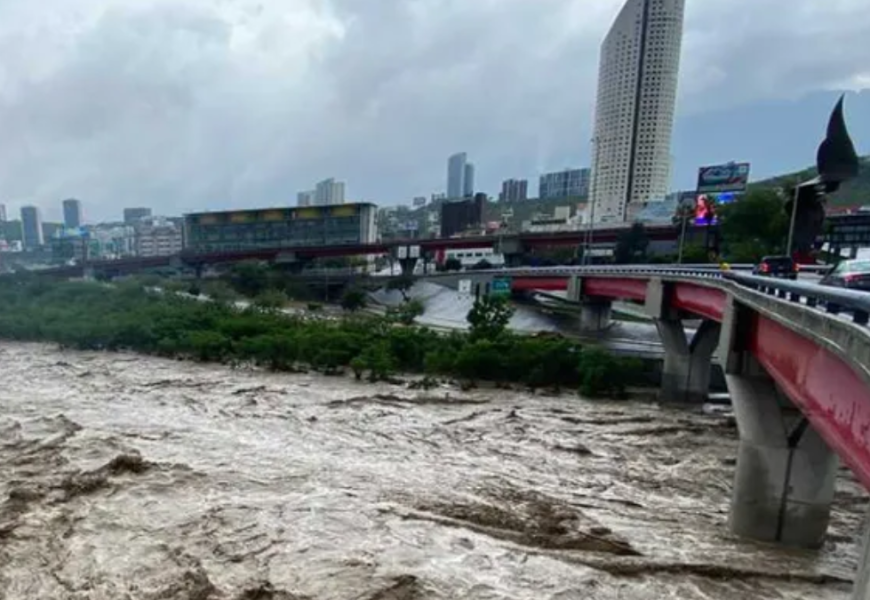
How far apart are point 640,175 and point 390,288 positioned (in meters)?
90.6

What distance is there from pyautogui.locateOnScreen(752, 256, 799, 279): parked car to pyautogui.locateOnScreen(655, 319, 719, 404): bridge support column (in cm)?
907

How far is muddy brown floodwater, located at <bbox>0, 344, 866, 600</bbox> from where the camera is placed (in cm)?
1121

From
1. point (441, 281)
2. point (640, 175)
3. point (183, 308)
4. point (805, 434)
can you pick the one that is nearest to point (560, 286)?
point (441, 281)

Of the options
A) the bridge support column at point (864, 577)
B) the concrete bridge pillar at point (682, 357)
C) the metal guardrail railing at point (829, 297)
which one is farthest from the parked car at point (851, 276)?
the concrete bridge pillar at point (682, 357)

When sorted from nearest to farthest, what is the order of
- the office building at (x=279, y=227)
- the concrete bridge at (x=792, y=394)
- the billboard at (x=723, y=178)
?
the concrete bridge at (x=792, y=394) → the billboard at (x=723, y=178) → the office building at (x=279, y=227)


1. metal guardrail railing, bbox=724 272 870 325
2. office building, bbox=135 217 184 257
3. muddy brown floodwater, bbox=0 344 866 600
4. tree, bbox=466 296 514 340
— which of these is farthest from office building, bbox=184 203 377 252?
metal guardrail railing, bbox=724 272 870 325

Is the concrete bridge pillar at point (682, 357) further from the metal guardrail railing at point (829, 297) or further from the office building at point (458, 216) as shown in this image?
the office building at point (458, 216)

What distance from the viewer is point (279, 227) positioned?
12719cm

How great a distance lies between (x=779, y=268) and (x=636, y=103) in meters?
126

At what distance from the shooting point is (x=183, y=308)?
47.5 metres

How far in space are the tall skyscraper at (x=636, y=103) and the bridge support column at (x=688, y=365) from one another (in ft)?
339

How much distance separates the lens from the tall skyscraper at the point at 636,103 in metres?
126

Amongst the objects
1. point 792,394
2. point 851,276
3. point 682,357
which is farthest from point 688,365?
point 792,394

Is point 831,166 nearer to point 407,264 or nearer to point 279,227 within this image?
point 407,264
